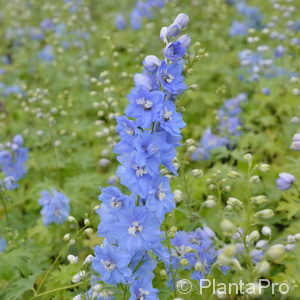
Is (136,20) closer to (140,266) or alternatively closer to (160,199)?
(160,199)

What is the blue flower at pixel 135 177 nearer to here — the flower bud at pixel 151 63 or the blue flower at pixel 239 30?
the flower bud at pixel 151 63

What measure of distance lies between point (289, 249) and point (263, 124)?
2.55 metres

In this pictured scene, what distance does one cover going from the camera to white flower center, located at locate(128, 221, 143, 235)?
8.41 ft

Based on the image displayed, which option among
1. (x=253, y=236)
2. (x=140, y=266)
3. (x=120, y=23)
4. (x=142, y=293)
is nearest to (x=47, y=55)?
(x=120, y=23)

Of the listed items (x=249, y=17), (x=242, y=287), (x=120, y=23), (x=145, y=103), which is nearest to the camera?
(x=145, y=103)

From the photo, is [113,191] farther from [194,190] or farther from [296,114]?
[296,114]

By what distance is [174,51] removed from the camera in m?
2.62

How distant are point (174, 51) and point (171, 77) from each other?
158mm

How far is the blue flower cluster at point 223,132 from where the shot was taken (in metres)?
4.94

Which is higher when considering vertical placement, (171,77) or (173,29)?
(173,29)

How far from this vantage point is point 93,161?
17.6 ft

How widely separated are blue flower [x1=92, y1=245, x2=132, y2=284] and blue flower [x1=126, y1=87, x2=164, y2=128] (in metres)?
0.73

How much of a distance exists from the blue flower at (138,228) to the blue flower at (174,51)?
871 millimetres

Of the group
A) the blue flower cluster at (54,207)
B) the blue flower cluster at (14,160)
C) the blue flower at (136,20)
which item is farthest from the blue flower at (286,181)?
the blue flower at (136,20)
